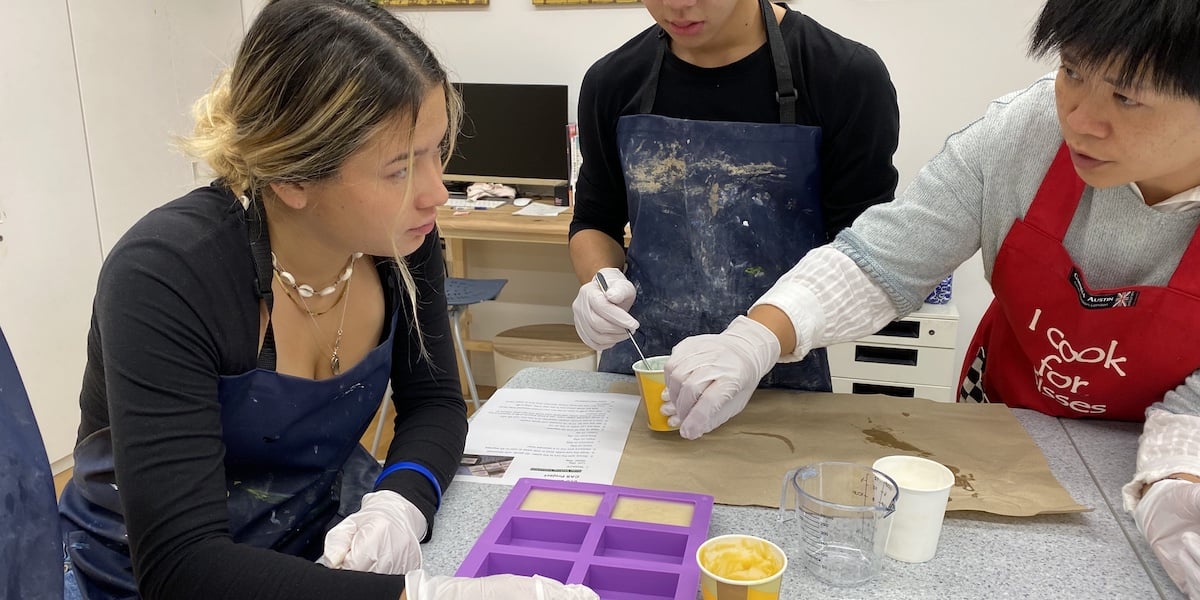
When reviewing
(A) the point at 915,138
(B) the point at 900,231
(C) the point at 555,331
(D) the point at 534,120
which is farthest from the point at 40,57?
(A) the point at 915,138

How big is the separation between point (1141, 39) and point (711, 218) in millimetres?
915

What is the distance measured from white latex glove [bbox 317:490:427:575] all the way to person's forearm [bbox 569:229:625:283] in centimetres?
86

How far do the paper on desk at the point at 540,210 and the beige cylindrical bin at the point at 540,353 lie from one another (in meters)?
0.54

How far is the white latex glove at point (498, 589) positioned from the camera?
923mm

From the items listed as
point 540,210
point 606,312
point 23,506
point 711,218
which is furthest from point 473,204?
point 23,506

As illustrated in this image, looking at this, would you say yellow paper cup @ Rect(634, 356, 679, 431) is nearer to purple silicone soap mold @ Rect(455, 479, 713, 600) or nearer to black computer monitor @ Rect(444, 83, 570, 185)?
purple silicone soap mold @ Rect(455, 479, 713, 600)

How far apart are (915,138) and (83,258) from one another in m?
3.26

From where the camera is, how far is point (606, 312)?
1.64 meters

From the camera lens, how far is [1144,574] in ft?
3.40

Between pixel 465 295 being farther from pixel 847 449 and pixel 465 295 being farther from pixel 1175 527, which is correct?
pixel 1175 527

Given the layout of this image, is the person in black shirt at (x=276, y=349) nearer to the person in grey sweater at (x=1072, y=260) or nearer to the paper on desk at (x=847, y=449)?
the paper on desk at (x=847, y=449)

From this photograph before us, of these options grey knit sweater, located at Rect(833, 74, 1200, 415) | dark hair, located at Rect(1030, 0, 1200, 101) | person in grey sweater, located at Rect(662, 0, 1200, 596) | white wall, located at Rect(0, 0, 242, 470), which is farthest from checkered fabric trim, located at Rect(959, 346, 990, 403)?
white wall, located at Rect(0, 0, 242, 470)

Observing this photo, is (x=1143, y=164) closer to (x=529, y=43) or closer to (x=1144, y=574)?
(x=1144, y=574)

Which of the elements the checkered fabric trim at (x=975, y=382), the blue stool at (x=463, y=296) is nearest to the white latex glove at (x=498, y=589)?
the checkered fabric trim at (x=975, y=382)
